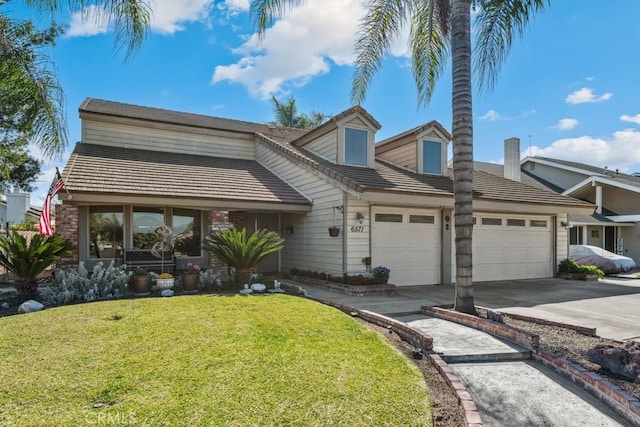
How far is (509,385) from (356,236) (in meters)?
6.30

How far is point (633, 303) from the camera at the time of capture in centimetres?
903

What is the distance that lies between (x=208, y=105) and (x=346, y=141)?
10.0 meters

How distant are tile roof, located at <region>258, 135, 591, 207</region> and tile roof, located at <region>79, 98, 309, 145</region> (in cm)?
219

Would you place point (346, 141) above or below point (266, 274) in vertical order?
above

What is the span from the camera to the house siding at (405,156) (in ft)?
42.9

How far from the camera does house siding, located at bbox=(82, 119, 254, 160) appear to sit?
1368 centimetres

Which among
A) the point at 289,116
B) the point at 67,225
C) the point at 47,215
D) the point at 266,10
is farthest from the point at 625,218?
the point at 47,215

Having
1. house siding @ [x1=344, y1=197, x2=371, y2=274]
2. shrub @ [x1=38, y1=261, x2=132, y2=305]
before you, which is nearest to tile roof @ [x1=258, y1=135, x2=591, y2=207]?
house siding @ [x1=344, y1=197, x2=371, y2=274]

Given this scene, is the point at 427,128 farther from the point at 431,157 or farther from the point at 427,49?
the point at 427,49

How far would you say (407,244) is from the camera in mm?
11367

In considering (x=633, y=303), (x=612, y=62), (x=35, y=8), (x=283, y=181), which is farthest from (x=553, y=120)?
(x=35, y=8)

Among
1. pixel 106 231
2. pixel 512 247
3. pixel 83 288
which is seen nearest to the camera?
pixel 83 288

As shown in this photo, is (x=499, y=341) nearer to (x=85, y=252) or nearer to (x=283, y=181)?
(x=283, y=181)

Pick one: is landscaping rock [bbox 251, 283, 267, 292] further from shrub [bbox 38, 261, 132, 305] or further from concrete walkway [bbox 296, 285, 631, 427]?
concrete walkway [bbox 296, 285, 631, 427]
